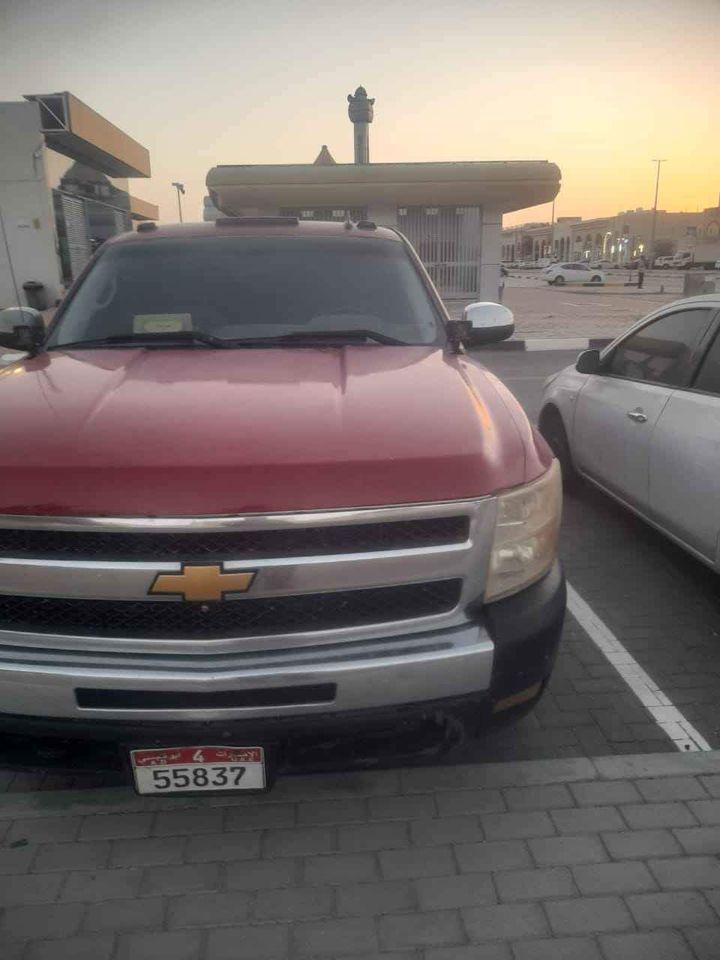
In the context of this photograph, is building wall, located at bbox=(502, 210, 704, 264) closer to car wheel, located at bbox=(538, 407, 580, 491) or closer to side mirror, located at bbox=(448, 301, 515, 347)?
car wheel, located at bbox=(538, 407, 580, 491)

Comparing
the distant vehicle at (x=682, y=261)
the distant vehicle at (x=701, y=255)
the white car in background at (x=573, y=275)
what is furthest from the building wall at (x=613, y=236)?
the white car in background at (x=573, y=275)

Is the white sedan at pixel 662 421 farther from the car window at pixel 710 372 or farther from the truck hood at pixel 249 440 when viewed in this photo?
the truck hood at pixel 249 440

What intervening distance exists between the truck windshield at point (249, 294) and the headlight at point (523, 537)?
1.30 m

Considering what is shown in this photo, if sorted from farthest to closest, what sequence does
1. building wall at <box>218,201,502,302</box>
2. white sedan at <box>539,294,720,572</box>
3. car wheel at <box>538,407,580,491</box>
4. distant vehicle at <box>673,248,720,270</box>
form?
1. distant vehicle at <box>673,248,720,270</box>
2. building wall at <box>218,201,502,302</box>
3. car wheel at <box>538,407,580,491</box>
4. white sedan at <box>539,294,720,572</box>


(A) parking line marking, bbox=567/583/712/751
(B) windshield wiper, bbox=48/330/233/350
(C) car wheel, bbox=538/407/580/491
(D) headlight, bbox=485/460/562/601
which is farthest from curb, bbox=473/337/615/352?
(D) headlight, bbox=485/460/562/601

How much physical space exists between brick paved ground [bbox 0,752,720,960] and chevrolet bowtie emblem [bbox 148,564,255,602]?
3.31ft

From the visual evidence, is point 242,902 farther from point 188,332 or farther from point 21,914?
point 188,332

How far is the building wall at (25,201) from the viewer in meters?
20.4

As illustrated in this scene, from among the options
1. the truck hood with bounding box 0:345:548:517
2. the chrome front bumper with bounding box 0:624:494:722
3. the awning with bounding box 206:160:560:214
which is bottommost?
the chrome front bumper with bounding box 0:624:494:722

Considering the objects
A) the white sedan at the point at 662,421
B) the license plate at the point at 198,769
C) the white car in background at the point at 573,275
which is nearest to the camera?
the license plate at the point at 198,769

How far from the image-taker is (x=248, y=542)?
2.01 meters

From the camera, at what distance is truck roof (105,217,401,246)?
3.96 metres

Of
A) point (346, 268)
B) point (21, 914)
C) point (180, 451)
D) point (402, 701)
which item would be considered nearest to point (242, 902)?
point (21, 914)

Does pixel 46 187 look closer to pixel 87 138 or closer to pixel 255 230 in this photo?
pixel 87 138
